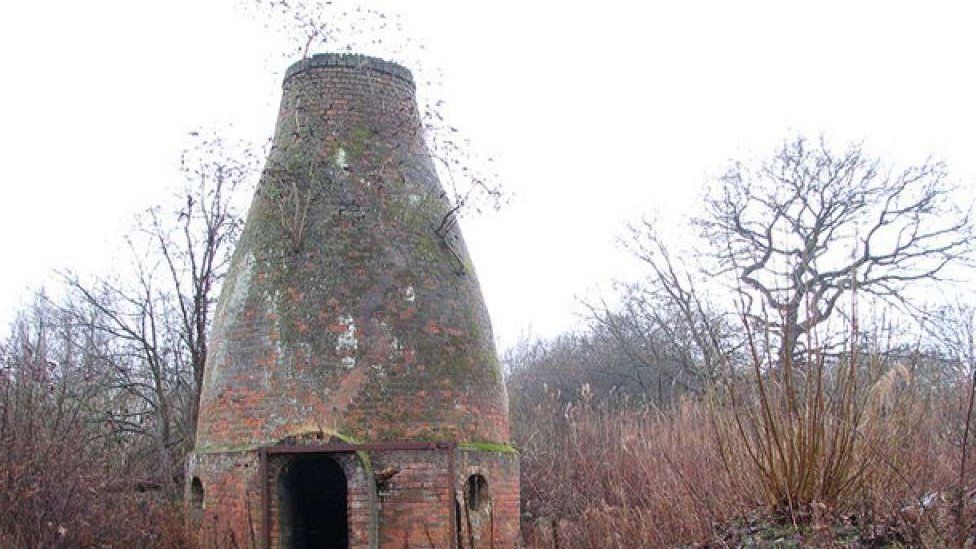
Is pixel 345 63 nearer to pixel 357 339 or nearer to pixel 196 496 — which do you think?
pixel 357 339

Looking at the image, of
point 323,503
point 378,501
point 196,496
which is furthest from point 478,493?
point 196,496

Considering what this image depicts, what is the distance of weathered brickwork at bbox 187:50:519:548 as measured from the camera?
10.7 metres

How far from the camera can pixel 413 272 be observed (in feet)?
38.2

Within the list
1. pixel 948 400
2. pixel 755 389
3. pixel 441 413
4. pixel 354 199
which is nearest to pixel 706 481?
pixel 755 389

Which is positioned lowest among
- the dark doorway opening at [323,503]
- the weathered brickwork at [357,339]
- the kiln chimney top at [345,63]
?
the dark doorway opening at [323,503]

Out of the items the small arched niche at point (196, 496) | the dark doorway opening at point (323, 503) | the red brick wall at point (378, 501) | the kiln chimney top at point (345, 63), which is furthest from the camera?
the dark doorway opening at point (323, 503)

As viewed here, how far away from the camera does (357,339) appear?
11.1 m

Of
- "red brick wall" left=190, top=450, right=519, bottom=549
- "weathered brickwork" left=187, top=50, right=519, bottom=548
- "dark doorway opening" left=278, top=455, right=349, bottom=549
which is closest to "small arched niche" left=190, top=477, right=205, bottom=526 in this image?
"weathered brickwork" left=187, top=50, right=519, bottom=548

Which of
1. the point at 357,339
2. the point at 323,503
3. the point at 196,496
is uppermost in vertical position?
the point at 357,339

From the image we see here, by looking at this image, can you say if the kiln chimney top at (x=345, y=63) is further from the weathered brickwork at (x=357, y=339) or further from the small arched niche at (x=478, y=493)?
the small arched niche at (x=478, y=493)

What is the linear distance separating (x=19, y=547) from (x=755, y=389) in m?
7.01

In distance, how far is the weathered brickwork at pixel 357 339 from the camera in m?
10.7

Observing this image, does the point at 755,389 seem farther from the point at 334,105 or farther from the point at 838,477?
the point at 334,105

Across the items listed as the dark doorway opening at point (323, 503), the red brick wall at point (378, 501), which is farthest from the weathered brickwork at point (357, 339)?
the dark doorway opening at point (323, 503)
